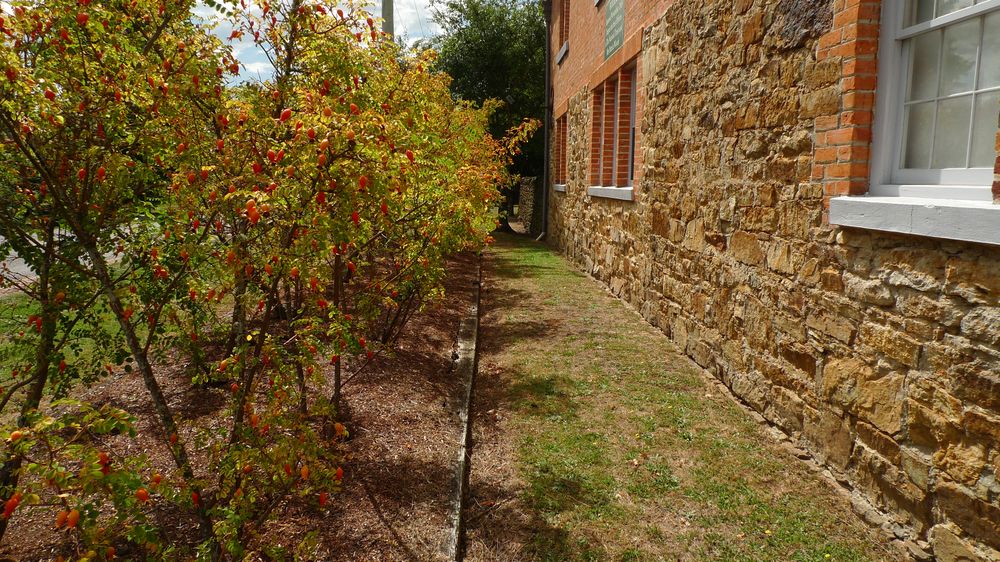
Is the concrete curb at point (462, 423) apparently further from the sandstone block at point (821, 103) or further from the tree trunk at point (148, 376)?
the sandstone block at point (821, 103)

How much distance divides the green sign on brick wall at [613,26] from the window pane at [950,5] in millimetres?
5620

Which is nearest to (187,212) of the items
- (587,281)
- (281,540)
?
(281,540)

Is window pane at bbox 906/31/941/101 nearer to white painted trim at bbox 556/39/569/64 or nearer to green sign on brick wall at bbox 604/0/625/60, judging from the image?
green sign on brick wall at bbox 604/0/625/60

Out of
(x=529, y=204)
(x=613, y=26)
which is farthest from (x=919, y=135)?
(x=529, y=204)

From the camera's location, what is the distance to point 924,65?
324cm

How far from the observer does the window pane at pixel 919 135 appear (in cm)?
321

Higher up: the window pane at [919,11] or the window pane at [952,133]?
the window pane at [919,11]

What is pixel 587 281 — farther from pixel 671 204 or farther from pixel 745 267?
pixel 745 267

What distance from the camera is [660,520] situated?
11.2 ft

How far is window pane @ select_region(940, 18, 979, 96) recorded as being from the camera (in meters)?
2.97

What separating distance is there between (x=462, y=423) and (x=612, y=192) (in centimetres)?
511

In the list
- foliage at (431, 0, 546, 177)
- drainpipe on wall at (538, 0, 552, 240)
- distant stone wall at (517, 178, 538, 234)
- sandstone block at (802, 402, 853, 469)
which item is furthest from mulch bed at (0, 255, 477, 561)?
foliage at (431, 0, 546, 177)

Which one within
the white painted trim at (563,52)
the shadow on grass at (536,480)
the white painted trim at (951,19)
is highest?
the white painted trim at (563,52)

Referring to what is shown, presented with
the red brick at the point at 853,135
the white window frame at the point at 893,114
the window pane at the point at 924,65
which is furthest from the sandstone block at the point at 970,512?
the window pane at the point at 924,65
